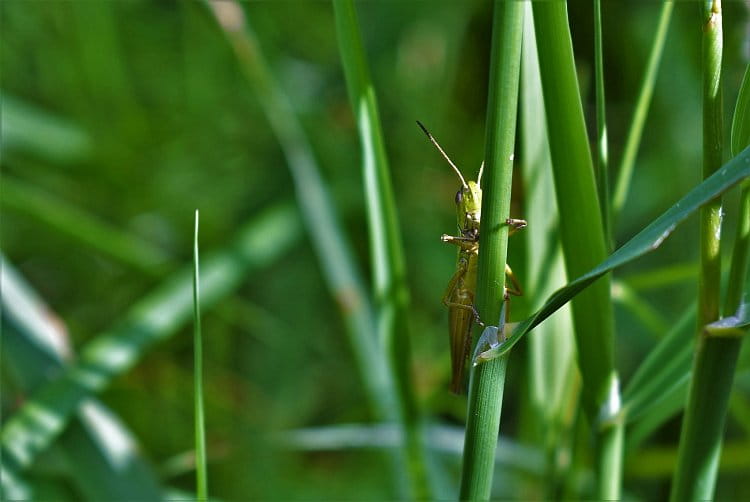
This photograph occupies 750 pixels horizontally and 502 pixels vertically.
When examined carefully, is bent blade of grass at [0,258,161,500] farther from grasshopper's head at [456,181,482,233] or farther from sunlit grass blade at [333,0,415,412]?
grasshopper's head at [456,181,482,233]

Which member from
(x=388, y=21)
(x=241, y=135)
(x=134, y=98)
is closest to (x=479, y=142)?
(x=388, y=21)

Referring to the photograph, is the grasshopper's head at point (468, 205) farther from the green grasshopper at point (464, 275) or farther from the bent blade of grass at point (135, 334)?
the bent blade of grass at point (135, 334)

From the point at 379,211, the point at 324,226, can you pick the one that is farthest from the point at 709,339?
the point at 324,226

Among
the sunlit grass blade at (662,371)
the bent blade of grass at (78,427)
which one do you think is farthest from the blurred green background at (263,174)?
the sunlit grass blade at (662,371)

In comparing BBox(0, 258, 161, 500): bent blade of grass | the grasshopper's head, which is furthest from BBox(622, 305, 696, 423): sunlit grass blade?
BBox(0, 258, 161, 500): bent blade of grass

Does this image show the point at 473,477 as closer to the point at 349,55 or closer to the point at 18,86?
the point at 349,55

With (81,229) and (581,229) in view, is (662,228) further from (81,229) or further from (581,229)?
(81,229)
